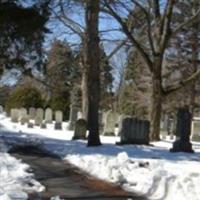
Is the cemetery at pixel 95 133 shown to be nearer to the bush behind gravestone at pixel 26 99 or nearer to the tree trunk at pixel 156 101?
the tree trunk at pixel 156 101

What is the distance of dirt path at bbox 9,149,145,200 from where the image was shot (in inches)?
472

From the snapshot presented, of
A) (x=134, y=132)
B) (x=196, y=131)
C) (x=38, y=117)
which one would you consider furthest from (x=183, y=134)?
(x=38, y=117)

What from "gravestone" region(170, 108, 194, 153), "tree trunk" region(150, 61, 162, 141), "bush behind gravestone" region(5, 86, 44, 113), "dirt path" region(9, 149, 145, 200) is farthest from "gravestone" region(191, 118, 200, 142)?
"bush behind gravestone" region(5, 86, 44, 113)

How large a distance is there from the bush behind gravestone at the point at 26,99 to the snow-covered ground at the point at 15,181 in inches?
1917

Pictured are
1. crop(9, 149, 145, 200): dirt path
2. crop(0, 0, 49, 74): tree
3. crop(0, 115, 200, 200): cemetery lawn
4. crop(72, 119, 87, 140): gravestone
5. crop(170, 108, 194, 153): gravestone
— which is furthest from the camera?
crop(72, 119, 87, 140): gravestone

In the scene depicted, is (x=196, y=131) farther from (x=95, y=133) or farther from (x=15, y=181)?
(x=15, y=181)

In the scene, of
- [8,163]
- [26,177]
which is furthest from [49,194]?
[8,163]

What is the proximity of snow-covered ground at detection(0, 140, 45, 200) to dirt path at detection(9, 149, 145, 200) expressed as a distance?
0.22 meters

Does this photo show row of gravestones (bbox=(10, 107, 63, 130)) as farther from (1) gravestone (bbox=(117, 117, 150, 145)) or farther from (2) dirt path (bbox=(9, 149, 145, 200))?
(2) dirt path (bbox=(9, 149, 145, 200))

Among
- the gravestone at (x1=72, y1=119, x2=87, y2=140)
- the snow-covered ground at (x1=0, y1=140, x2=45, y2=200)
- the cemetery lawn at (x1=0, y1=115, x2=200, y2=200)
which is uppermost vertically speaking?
the gravestone at (x1=72, y1=119, x2=87, y2=140)

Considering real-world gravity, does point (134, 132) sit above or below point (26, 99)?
below

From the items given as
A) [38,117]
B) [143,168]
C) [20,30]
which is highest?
[20,30]

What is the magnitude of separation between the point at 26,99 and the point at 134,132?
4269cm

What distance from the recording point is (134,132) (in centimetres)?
2445
